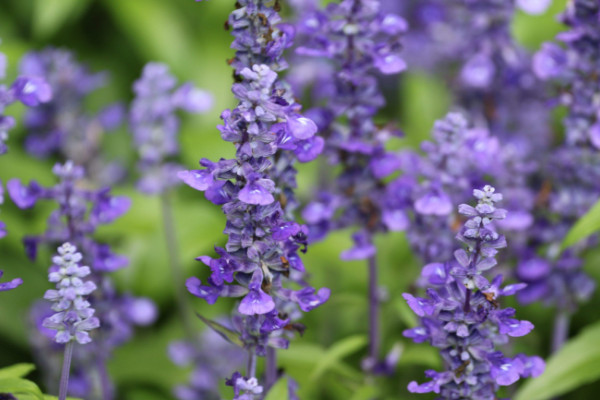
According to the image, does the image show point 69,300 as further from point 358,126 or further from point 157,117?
point 157,117

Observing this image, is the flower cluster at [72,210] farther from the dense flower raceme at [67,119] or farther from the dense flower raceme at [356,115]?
the dense flower raceme at [67,119]

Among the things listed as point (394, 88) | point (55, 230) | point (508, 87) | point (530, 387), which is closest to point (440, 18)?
point (508, 87)

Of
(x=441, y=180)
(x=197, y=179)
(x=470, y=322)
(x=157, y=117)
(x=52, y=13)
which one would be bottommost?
(x=470, y=322)

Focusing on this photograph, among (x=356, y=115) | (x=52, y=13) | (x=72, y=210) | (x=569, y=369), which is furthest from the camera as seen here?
(x=52, y=13)

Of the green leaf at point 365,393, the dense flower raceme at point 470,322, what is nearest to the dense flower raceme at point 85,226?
the green leaf at point 365,393

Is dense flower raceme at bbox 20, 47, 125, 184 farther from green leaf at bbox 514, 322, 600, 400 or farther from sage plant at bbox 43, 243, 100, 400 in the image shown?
green leaf at bbox 514, 322, 600, 400

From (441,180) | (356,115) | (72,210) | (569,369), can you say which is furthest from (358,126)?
(569,369)

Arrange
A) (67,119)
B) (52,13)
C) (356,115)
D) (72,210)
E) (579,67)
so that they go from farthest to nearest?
(52,13) < (67,119) < (579,67) < (356,115) < (72,210)
